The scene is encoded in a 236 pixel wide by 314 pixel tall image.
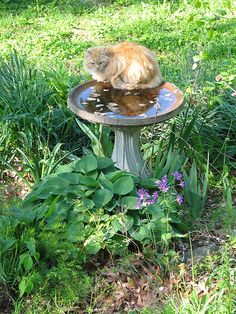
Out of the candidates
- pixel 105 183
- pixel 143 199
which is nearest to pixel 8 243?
pixel 105 183

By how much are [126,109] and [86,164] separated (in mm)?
545

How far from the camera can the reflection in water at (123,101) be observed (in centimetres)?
470

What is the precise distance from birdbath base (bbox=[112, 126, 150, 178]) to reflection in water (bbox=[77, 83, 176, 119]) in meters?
0.20

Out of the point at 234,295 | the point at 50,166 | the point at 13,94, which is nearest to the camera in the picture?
the point at 234,295

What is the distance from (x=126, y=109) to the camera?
477cm

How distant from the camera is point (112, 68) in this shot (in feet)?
16.9

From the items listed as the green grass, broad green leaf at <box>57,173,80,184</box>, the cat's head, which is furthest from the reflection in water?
the green grass

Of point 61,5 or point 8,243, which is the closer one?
point 8,243

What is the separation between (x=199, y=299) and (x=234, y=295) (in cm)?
27

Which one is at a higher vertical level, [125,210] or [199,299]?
[125,210]

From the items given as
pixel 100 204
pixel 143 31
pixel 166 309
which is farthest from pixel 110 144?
pixel 143 31

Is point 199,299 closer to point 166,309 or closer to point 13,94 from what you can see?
point 166,309

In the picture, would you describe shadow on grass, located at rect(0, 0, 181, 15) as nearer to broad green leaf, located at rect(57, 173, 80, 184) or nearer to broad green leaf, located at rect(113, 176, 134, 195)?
broad green leaf, located at rect(57, 173, 80, 184)

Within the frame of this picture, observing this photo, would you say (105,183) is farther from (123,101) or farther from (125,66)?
(125,66)
